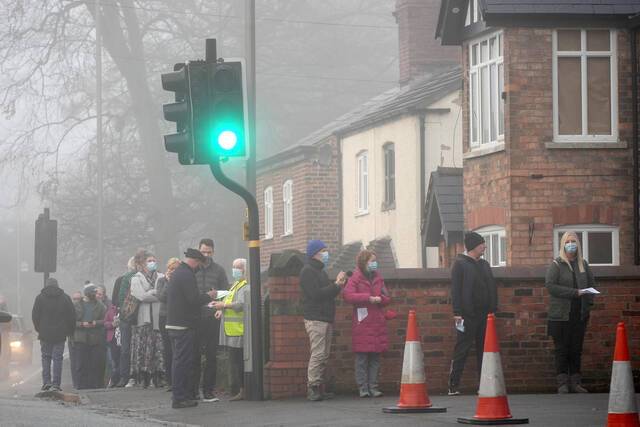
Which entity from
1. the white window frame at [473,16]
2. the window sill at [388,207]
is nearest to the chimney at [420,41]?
the window sill at [388,207]

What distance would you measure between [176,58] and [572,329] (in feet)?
118

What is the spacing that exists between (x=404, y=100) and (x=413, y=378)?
70.0 ft

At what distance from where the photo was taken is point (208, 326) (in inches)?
703

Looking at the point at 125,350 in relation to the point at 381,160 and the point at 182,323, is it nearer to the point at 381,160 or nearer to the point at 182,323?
the point at 182,323

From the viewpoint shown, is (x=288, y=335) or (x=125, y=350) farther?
(x=125, y=350)

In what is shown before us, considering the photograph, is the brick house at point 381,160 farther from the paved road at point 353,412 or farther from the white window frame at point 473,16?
the paved road at point 353,412

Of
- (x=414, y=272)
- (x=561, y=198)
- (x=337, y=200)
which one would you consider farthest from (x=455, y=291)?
(x=337, y=200)

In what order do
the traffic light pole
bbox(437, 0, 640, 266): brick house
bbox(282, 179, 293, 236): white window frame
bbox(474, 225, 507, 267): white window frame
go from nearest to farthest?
the traffic light pole < bbox(437, 0, 640, 266): brick house < bbox(474, 225, 507, 267): white window frame < bbox(282, 179, 293, 236): white window frame

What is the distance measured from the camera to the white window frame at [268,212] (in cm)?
4447

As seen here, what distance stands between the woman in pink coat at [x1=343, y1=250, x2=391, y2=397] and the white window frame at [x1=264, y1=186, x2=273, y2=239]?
27765mm

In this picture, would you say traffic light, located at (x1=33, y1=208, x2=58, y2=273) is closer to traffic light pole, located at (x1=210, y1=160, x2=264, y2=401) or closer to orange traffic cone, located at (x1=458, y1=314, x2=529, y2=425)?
traffic light pole, located at (x1=210, y1=160, x2=264, y2=401)

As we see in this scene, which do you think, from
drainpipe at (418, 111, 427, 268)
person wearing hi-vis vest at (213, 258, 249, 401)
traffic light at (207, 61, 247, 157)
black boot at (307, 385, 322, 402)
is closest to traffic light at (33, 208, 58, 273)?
drainpipe at (418, 111, 427, 268)

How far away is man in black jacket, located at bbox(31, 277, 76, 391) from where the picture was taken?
21344 mm

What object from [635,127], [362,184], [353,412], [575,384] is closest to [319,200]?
[362,184]
